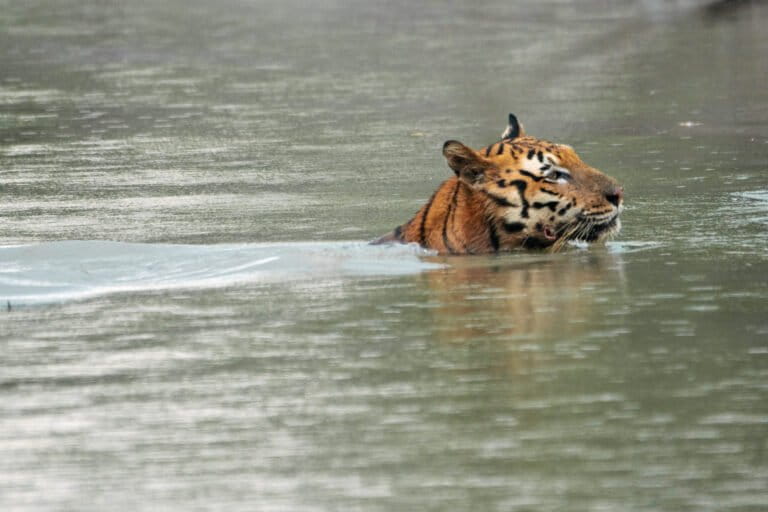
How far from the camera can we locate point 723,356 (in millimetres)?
7070

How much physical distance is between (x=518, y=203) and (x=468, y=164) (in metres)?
0.34

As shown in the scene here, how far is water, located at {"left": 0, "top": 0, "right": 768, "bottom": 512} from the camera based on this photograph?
565 centimetres

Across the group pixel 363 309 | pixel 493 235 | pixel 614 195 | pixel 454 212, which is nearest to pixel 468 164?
pixel 454 212

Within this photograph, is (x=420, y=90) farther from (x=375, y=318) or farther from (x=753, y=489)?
(x=753, y=489)

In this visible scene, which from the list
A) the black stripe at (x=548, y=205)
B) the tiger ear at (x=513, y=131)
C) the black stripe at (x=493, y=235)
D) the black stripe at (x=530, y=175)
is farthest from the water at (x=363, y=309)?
the tiger ear at (x=513, y=131)

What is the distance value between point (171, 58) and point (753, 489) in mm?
18697

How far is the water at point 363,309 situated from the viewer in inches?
223

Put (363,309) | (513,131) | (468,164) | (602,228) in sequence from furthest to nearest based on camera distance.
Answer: (513,131), (602,228), (468,164), (363,309)

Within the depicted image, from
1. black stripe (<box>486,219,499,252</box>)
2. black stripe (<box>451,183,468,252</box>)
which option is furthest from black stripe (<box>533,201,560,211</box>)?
black stripe (<box>451,183,468,252</box>)

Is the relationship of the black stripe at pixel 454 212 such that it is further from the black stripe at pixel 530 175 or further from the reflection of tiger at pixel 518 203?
the black stripe at pixel 530 175

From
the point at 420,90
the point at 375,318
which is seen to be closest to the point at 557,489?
the point at 375,318

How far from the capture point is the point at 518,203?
32.2ft

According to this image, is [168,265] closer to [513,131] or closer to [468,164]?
[468,164]

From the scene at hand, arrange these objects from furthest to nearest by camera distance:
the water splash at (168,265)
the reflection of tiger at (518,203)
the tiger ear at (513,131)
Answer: the tiger ear at (513,131)
the reflection of tiger at (518,203)
the water splash at (168,265)
